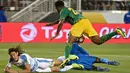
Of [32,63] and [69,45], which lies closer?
[32,63]

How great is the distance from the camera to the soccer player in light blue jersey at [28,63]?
1074 centimetres

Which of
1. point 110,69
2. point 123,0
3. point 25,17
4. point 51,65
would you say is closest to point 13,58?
point 51,65

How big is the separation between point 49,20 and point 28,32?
285 inches

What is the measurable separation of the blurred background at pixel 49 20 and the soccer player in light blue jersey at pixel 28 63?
891cm

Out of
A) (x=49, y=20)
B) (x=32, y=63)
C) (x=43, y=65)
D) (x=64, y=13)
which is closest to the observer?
(x=32, y=63)

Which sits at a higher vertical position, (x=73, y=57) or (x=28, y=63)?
(x=28, y=63)

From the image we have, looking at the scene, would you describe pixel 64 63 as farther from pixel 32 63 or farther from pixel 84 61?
pixel 32 63

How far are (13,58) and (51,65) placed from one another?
144 cm

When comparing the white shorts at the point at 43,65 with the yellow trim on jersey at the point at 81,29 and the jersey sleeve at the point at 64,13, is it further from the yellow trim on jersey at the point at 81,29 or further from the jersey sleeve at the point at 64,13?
the jersey sleeve at the point at 64,13

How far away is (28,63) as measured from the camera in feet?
35.4

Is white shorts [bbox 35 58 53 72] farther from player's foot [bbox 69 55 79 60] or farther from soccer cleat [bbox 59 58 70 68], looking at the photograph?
player's foot [bbox 69 55 79 60]

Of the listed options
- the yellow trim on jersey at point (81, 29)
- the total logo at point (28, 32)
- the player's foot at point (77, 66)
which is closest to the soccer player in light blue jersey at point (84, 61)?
the player's foot at point (77, 66)

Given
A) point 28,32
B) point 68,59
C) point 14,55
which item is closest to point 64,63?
point 68,59

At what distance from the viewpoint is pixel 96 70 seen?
12.5 meters
